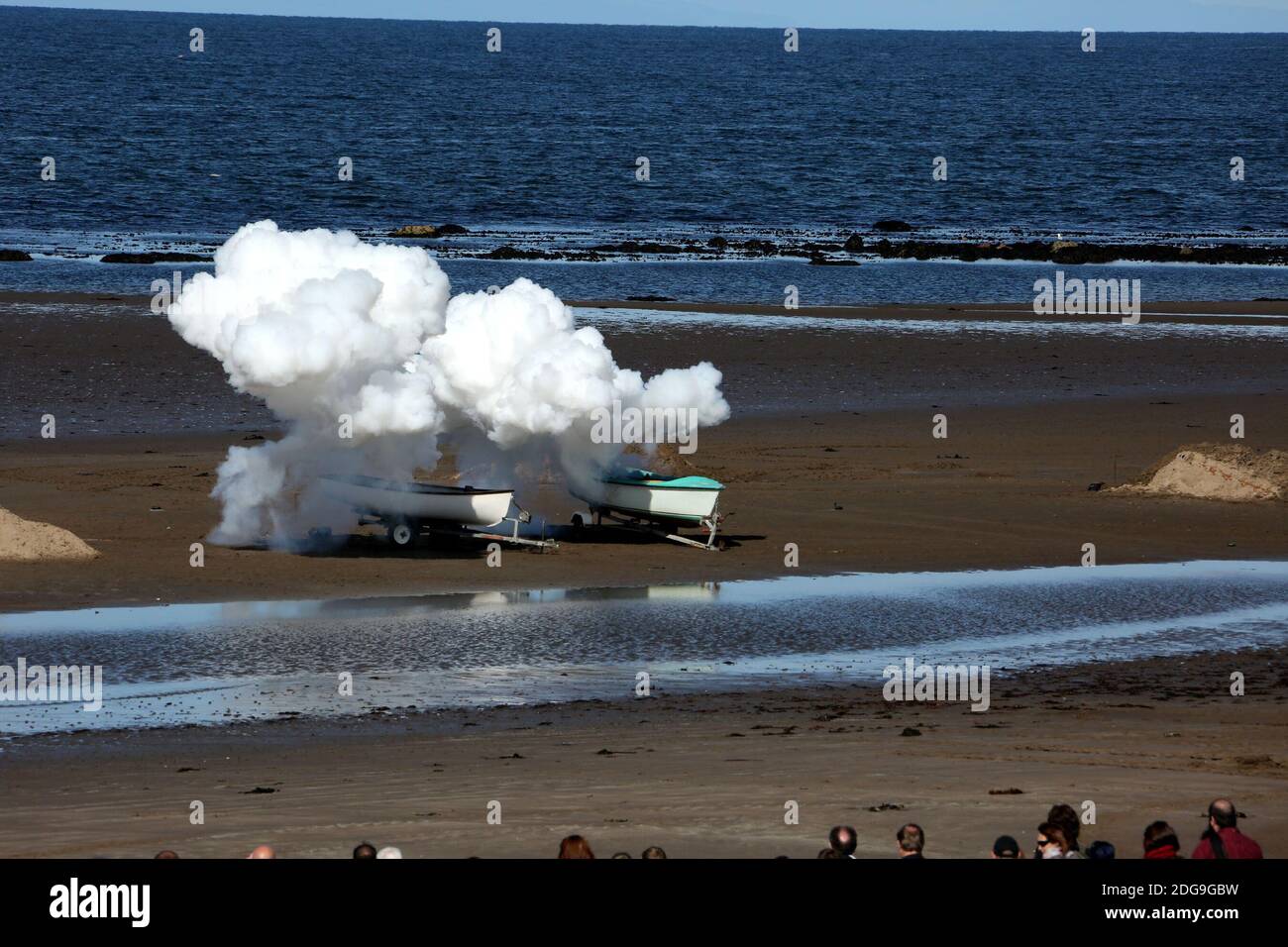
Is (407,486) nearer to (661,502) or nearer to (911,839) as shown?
(661,502)

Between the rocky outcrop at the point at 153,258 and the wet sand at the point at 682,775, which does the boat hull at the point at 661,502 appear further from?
the rocky outcrop at the point at 153,258

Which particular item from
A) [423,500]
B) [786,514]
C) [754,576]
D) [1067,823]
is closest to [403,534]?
[423,500]

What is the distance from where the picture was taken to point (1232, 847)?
11.2m

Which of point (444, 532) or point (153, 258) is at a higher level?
point (153, 258)

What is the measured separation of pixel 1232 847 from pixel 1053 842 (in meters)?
1.08

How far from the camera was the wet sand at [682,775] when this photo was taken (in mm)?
14266

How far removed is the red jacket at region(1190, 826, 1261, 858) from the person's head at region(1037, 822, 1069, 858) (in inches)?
31.4

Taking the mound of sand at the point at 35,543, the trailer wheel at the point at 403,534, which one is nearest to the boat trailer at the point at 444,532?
the trailer wheel at the point at 403,534

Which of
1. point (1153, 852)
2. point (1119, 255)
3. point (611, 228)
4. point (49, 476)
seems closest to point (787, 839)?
point (1153, 852)

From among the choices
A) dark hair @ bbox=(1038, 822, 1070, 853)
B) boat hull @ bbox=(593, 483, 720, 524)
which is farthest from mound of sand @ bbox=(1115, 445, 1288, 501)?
dark hair @ bbox=(1038, 822, 1070, 853)

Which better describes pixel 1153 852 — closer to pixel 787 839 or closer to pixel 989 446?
pixel 787 839

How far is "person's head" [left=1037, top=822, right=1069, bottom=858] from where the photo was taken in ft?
37.2

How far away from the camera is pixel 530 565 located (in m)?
26.5

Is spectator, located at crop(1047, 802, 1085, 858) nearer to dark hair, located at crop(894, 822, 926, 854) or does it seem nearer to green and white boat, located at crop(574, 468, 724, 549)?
dark hair, located at crop(894, 822, 926, 854)
